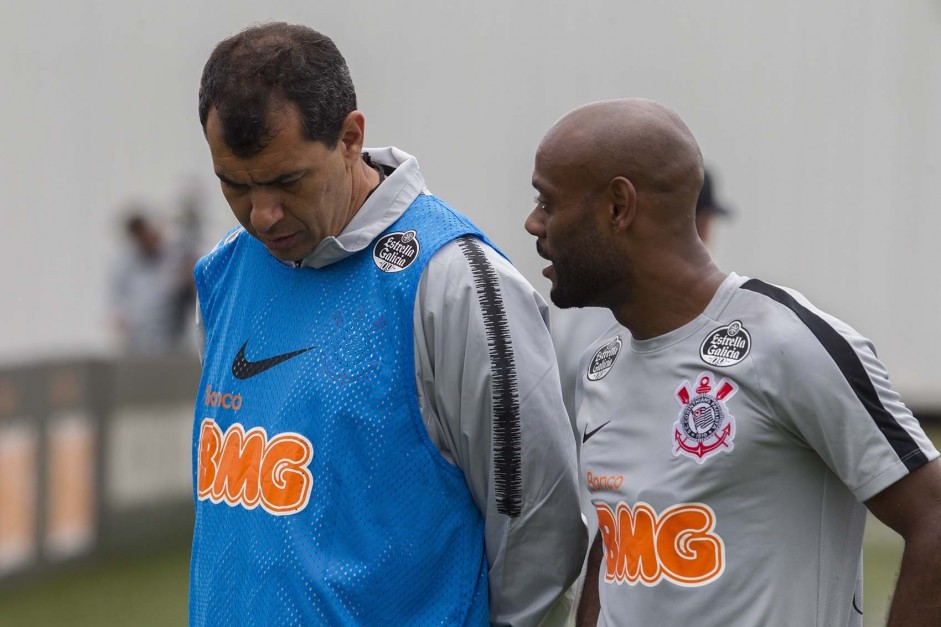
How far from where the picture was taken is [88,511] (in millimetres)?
7930

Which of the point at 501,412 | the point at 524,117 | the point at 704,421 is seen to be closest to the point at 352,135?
the point at 501,412

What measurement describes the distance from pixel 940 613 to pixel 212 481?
1244 mm

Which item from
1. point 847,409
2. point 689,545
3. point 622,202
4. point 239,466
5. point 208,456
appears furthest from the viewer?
point 208,456

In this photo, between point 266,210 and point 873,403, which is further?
point 266,210

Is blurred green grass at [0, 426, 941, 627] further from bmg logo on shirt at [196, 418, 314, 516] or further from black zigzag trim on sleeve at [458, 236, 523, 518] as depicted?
bmg logo on shirt at [196, 418, 314, 516]

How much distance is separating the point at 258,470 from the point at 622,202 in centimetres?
76

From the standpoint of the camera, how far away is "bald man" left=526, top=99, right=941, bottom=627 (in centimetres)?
217

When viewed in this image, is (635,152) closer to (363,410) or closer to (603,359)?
(603,359)

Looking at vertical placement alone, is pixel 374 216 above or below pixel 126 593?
above

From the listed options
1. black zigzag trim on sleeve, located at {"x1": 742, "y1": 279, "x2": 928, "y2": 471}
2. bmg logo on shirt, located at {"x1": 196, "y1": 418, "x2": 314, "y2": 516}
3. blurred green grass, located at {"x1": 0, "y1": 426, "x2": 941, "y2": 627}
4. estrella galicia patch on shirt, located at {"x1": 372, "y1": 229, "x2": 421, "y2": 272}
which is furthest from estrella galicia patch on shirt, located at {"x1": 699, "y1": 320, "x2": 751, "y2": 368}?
blurred green grass, located at {"x1": 0, "y1": 426, "x2": 941, "y2": 627}

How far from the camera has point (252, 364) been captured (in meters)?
2.61

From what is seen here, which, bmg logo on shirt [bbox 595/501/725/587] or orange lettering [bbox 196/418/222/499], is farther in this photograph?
orange lettering [bbox 196/418/222/499]

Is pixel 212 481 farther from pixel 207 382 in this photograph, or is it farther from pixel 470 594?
pixel 470 594

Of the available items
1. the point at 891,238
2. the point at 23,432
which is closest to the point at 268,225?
the point at 23,432
